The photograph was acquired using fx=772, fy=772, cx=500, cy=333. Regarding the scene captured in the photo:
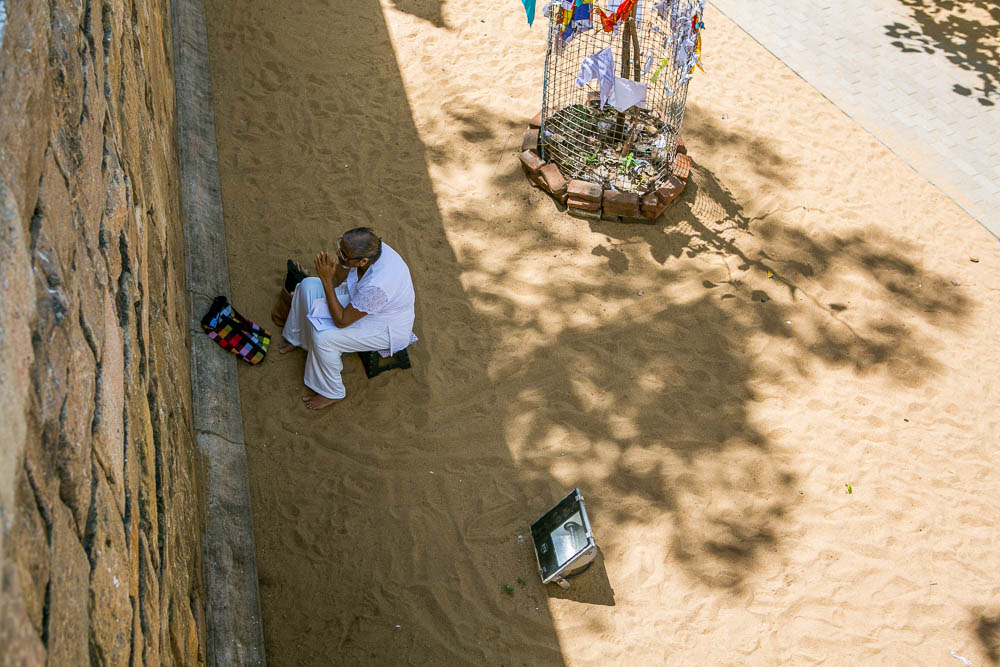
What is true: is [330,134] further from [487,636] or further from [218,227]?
[487,636]

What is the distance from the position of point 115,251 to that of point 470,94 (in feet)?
18.1

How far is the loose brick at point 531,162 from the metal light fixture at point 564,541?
11.1 feet

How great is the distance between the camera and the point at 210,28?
799cm

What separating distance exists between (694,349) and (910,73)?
16.6 ft

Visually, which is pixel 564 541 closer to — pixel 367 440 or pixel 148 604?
pixel 367 440

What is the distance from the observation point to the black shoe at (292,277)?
18.4 feet

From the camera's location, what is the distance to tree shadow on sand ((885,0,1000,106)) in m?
8.54

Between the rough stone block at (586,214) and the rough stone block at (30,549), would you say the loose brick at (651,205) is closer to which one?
the rough stone block at (586,214)

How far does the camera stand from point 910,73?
853 centimetres

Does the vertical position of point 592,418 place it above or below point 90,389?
below

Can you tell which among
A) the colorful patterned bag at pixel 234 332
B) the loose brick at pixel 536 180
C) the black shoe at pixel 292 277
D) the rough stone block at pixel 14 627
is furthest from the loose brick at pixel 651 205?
the rough stone block at pixel 14 627

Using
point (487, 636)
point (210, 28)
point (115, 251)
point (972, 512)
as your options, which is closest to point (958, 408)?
point (972, 512)

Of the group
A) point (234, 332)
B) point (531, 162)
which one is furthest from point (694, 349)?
point (234, 332)

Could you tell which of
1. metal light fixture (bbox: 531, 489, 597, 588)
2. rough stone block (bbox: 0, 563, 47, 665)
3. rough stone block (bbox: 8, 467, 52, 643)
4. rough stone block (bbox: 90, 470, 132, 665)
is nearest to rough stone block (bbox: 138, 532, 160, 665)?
rough stone block (bbox: 90, 470, 132, 665)
